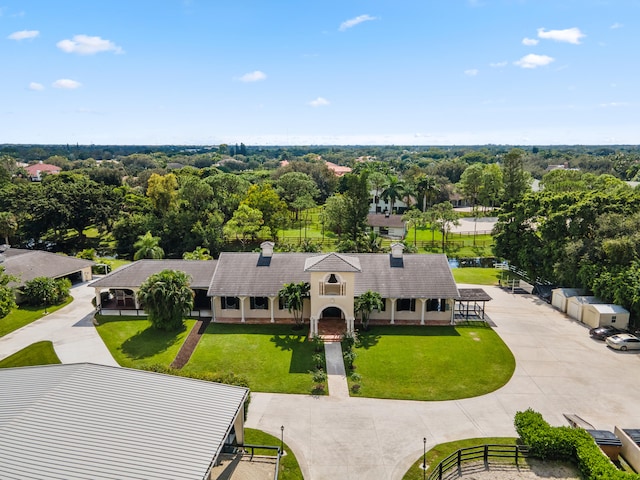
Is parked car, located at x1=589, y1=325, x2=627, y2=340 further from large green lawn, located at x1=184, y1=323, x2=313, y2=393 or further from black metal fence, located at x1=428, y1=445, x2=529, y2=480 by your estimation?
large green lawn, located at x1=184, y1=323, x2=313, y2=393

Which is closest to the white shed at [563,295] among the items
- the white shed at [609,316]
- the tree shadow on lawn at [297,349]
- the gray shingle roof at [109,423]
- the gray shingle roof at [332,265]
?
the white shed at [609,316]

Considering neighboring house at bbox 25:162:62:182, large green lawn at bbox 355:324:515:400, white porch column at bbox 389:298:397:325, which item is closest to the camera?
large green lawn at bbox 355:324:515:400

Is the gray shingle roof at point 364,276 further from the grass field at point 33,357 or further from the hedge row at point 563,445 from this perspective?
the hedge row at point 563,445

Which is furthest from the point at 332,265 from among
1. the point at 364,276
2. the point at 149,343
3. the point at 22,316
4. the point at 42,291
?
the point at 22,316

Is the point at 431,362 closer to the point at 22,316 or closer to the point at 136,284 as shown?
the point at 136,284

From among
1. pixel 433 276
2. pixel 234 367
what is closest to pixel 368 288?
pixel 433 276

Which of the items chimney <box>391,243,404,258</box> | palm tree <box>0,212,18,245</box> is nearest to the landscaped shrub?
palm tree <box>0,212,18,245</box>

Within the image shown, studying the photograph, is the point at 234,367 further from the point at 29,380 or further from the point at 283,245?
the point at 283,245
